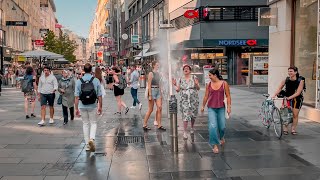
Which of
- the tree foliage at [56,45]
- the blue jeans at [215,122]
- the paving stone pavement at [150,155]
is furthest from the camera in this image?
the tree foliage at [56,45]

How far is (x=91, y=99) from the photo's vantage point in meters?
8.41

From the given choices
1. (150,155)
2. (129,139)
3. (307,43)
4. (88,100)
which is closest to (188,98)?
(129,139)

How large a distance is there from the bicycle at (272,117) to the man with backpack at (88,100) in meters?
4.04

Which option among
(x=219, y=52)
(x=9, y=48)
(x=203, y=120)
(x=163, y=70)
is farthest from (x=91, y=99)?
(x=9, y=48)

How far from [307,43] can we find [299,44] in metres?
0.39

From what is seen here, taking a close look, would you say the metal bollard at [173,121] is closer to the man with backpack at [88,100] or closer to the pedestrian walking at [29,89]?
the man with backpack at [88,100]

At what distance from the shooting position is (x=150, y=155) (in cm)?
811

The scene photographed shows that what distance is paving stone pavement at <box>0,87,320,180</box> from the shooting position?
6797 millimetres

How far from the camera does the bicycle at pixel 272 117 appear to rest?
9.82m

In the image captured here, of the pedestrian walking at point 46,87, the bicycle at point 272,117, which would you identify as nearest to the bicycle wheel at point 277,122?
the bicycle at point 272,117

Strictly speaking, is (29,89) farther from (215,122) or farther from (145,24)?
(145,24)

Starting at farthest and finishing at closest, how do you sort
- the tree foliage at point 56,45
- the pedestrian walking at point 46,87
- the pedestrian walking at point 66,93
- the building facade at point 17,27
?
the tree foliage at point 56,45 < the building facade at point 17,27 < the pedestrian walking at point 66,93 < the pedestrian walking at point 46,87

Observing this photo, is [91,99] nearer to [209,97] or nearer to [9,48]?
[209,97]

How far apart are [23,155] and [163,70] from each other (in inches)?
186
